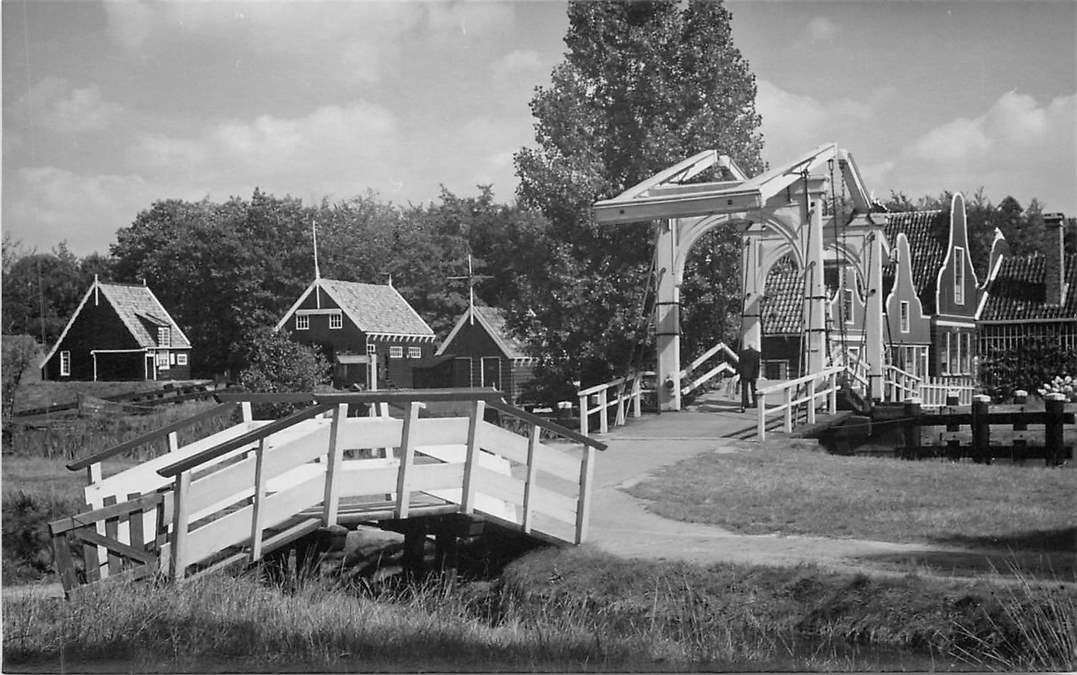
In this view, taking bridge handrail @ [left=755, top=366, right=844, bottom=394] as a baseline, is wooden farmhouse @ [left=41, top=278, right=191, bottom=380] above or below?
above

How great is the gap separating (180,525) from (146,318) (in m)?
1.82

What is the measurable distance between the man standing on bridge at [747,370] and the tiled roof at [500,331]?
2.02 m

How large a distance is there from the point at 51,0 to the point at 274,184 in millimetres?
1772

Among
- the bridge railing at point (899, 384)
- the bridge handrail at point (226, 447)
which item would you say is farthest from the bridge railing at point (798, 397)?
the bridge handrail at point (226, 447)

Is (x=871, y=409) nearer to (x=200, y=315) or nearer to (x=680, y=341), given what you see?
(x=680, y=341)

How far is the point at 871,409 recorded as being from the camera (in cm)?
829

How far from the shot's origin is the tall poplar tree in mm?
7828

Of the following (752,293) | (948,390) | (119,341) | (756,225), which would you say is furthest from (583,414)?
(119,341)

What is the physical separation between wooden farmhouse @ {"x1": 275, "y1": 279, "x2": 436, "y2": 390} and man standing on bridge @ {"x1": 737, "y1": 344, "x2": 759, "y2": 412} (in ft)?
8.70

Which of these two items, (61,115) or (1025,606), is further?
(61,115)

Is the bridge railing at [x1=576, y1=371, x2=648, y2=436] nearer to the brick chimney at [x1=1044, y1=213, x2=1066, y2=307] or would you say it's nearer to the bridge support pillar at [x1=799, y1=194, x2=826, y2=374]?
the bridge support pillar at [x1=799, y1=194, x2=826, y2=374]

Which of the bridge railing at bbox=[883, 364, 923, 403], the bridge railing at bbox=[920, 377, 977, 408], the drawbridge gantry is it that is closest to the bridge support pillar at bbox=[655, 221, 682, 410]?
the drawbridge gantry

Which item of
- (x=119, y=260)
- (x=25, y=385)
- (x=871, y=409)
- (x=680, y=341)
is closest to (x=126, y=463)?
(x=25, y=385)

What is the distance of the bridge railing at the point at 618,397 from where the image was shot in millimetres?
8266
